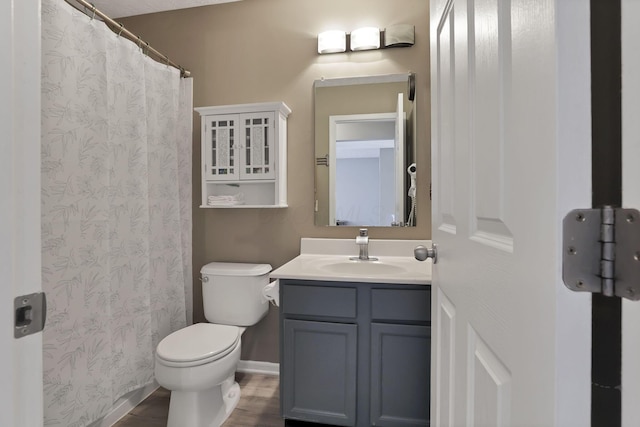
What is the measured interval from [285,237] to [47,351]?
1272mm

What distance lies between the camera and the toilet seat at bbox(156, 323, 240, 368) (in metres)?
1.44

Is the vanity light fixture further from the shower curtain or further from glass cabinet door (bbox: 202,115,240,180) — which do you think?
the shower curtain

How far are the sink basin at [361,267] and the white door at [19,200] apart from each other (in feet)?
4.38

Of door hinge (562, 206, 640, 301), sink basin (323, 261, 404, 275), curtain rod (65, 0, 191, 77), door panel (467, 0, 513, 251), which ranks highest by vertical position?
curtain rod (65, 0, 191, 77)

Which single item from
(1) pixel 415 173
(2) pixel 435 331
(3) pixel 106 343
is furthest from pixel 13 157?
(1) pixel 415 173

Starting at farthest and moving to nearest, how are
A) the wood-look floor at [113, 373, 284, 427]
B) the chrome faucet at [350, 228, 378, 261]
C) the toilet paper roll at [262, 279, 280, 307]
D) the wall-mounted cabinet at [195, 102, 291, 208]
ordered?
the wall-mounted cabinet at [195, 102, 291, 208] → the chrome faucet at [350, 228, 378, 261] → the wood-look floor at [113, 373, 284, 427] → the toilet paper roll at [262, 279, 280, 307]

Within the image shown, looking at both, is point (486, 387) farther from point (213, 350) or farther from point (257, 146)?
point (257, 146)

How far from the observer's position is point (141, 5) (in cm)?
214

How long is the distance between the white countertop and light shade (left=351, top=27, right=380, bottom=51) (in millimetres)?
1222

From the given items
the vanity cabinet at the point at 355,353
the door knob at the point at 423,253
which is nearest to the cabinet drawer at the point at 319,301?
the vanity cabinet at the point at 355,353

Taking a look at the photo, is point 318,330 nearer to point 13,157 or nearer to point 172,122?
point 13,157

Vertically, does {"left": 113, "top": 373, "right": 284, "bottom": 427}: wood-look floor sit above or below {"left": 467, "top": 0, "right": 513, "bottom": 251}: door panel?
below

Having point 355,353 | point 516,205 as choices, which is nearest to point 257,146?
point 355,353

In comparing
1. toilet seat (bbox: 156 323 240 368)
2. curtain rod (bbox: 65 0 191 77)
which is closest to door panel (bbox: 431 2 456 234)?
toilet seat (bbox: 156 323 240 368)
